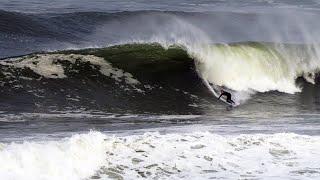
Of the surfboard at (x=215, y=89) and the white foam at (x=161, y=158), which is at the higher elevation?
the white foam at (x=161, y=158)

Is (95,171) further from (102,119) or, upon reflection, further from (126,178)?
(102,119)

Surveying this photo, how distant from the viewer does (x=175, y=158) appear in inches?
385

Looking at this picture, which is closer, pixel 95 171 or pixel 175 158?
pixel 95 171

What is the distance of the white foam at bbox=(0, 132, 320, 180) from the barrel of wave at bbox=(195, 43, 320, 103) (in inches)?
435

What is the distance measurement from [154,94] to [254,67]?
7013 mm

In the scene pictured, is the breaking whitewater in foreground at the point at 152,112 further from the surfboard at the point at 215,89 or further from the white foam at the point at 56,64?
the surfboard at the point at 215,89

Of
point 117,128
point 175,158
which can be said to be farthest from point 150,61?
point 175,158

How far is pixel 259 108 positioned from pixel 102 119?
6772mm

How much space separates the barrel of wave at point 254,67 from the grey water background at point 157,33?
0.79 meters

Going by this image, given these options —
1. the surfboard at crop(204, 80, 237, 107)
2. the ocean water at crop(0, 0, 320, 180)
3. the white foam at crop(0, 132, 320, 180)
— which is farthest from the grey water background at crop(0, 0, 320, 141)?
the white foam at crop(0, 132, 320, 180)

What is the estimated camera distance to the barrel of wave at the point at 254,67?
77.7 ft

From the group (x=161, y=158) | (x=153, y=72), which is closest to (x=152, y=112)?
(x=153, y=72)

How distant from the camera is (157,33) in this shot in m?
29.8

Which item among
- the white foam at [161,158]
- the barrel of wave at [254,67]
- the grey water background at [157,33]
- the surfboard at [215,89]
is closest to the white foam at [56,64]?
the grey water background at [157,33]
